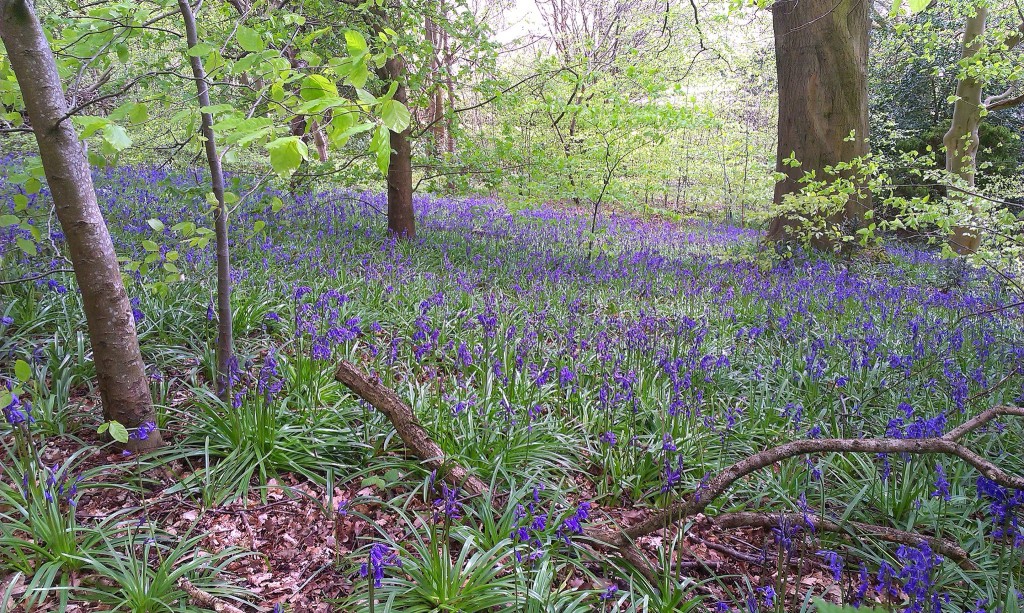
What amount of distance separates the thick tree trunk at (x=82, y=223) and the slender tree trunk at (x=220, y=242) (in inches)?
17.5

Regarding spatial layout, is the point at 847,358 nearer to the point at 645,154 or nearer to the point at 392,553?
the point at 392,553

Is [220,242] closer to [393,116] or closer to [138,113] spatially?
[138,113]

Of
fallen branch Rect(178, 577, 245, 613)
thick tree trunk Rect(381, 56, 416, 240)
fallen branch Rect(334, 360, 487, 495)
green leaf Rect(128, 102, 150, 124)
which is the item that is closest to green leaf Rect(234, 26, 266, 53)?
green leaf Rect(128, 102, 150, 124)

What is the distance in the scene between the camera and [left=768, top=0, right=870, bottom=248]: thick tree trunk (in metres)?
7.88

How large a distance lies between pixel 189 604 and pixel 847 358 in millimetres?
4539

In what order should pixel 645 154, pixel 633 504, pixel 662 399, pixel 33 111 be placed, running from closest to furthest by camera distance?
1. pixel 33 111
2. pixel 633 504
3. pixel 662 399
4. pixel 645 154

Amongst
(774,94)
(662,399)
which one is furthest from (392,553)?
(774,94)

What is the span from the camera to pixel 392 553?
7.15ft

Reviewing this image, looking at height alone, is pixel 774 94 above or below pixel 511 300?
above

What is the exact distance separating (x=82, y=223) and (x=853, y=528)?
369 centimetres

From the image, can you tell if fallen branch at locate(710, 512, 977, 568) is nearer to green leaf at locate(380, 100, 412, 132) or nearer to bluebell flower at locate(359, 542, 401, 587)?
bluebell flower at locate(359, 542, 401, 587)

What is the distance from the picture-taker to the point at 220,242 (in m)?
3.01

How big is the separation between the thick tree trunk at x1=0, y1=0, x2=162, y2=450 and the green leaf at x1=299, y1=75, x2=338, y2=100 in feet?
3.81

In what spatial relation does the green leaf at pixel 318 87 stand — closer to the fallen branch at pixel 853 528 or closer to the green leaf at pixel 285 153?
the green leaf at pixel 285 153
